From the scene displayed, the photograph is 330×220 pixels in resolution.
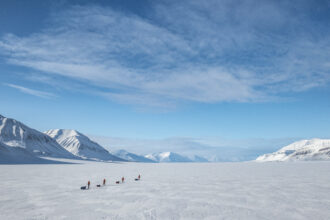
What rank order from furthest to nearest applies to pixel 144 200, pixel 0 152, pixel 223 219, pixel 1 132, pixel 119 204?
1. pixel 1 132
2. pixel 0 152
3. pixel 144 200
4. pixel 119 204
5. pixel 223 219

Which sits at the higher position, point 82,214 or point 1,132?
point 1,132

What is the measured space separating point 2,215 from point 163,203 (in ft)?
30.5

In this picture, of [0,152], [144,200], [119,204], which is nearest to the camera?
[119,204]

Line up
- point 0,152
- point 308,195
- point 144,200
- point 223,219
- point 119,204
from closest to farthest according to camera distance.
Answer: point 223,219 → point 119,204 → point 144,200 → point 308,195 → point 0,152

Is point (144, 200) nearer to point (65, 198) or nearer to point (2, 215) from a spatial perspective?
point (65, 198)

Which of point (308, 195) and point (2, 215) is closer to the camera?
point (2, 215)

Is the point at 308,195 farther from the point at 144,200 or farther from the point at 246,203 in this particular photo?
the point at 144,200

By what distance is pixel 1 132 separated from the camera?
18962 centimetres

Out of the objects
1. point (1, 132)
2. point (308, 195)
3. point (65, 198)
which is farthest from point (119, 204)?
point (1, 132)

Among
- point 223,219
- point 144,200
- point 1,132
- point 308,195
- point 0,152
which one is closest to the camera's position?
point 223,219

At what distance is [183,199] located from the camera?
1692cm

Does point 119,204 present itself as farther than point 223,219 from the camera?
Yes

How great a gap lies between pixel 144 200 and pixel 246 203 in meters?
7.15

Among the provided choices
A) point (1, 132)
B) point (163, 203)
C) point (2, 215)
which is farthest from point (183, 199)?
point (1, 132)
